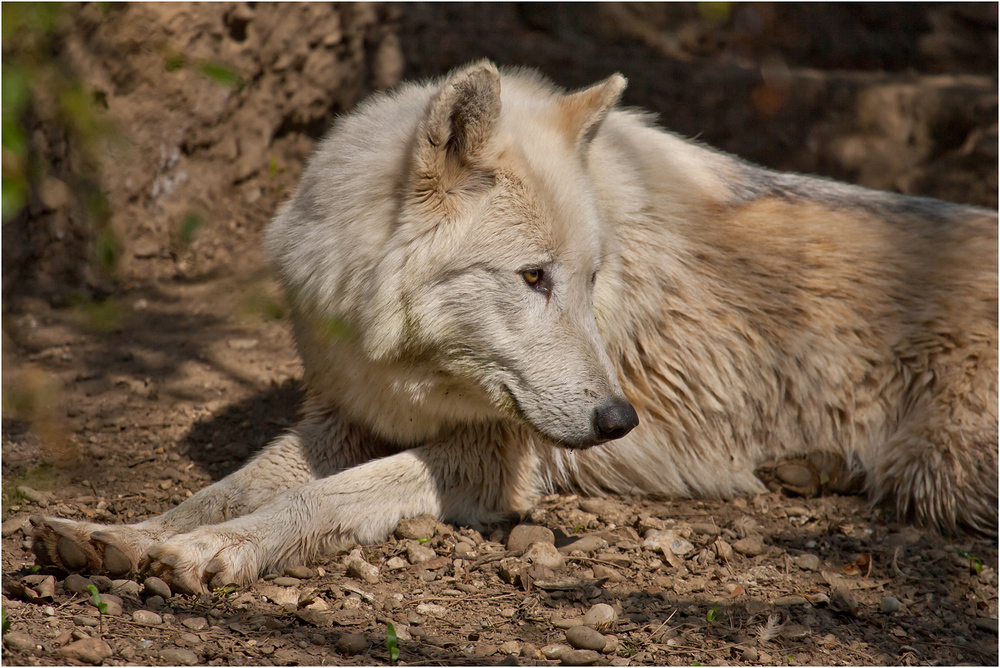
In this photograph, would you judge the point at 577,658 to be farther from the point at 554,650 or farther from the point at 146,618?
the point at 146,618

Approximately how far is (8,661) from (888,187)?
706 centimetres

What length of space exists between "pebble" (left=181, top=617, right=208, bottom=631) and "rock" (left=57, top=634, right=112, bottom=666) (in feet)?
0.98

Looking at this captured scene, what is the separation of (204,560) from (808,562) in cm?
243

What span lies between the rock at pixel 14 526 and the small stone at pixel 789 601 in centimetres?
291

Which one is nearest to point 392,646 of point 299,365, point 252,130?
point 299,365

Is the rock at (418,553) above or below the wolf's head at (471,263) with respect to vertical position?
below

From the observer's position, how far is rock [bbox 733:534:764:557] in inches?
137

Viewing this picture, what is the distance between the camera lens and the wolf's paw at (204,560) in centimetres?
276

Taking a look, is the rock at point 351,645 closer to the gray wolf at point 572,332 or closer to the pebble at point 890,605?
the gray wolf at point 572,332

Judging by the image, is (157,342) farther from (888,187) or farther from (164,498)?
(888,187)

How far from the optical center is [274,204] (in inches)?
254

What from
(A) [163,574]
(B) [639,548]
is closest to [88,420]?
(A) [163,574]

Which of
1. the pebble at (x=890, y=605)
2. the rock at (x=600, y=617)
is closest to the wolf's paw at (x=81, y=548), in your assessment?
the rock at (x=600, y=617)

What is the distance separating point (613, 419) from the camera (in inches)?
119
